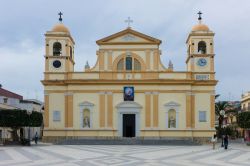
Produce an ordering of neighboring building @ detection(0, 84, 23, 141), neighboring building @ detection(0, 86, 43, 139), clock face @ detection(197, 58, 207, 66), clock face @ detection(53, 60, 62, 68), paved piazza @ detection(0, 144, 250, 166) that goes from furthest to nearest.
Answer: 1. neighboring building @ detection(0, 86, 43, 139)
2. neighboring building @ detection(0, 84, 23, 141)
3. clock face @ detection(53, 60, 62, 68)
4. clock face @ detection(197, 58, 207, 66)
5. paved piazza @ detection(0, 144, 250, 166)

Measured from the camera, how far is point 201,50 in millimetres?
57906

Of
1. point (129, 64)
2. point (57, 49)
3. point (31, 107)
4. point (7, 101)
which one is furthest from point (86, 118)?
point (31, 107)

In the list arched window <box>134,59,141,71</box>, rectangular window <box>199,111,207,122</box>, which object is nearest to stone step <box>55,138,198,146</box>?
rectangular window <box>199,111,207,122</box>

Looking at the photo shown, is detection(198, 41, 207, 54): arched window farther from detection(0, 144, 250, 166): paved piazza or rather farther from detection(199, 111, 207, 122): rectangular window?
detection(0, 144, 250, 166): paved piazza

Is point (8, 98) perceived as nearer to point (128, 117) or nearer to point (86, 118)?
point (86, 118)

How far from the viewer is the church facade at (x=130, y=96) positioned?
55062mm

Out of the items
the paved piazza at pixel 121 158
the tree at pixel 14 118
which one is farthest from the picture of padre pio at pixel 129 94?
the paved piazza at pixel 121 158

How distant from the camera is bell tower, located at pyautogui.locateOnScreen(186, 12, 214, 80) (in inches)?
2227

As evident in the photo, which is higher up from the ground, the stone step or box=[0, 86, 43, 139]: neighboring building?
box=[0, 86, 43, 139]: neighboring building

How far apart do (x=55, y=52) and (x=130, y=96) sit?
11.1 meters

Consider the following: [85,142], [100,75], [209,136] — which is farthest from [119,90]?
[209,136]

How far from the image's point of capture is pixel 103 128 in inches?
2165

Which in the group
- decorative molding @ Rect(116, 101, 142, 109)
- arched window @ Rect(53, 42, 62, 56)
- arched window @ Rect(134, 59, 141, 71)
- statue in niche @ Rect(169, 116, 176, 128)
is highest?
arched window @ Rect(53, 42, 62, 56)

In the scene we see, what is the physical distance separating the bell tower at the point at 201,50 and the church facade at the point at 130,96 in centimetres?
12
